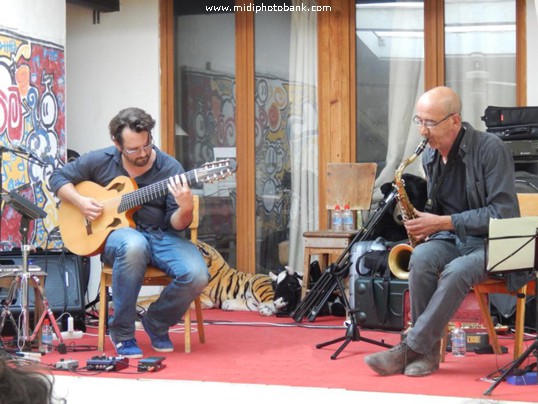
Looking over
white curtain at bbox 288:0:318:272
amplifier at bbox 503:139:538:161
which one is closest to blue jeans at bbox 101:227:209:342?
amplifier at bbox 503:139:538:161

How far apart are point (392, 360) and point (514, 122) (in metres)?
2.26

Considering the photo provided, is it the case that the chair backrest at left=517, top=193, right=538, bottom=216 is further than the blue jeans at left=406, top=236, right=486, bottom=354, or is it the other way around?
the chair backrest at left=517, top=193, right=538, bottom=216

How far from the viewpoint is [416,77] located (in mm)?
6965

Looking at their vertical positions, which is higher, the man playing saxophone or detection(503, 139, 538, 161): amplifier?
detection(503, 139, 538, 161): amplifier

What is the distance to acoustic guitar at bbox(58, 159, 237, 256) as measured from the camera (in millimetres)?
4941

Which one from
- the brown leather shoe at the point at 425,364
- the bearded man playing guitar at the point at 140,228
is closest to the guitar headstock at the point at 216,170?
the bearded man playing guitar at the point at 140,228

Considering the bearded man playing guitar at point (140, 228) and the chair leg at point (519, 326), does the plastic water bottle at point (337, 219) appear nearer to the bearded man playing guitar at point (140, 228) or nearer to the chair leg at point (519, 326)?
the bearded man playing guitar at point (140, 228)

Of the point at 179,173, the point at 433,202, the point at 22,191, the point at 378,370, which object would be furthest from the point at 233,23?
the point at 378,370

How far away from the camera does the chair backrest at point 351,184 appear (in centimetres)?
666

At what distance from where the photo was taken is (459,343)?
486cm

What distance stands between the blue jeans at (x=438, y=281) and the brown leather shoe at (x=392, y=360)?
5 cm

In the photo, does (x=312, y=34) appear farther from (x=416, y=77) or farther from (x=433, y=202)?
(x=433, y=202)

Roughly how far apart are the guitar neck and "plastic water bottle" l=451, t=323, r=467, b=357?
1.52 m

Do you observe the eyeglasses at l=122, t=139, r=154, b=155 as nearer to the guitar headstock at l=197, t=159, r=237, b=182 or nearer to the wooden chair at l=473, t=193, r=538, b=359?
the guitar headstock at l=197, t=159, r=237, b=182
